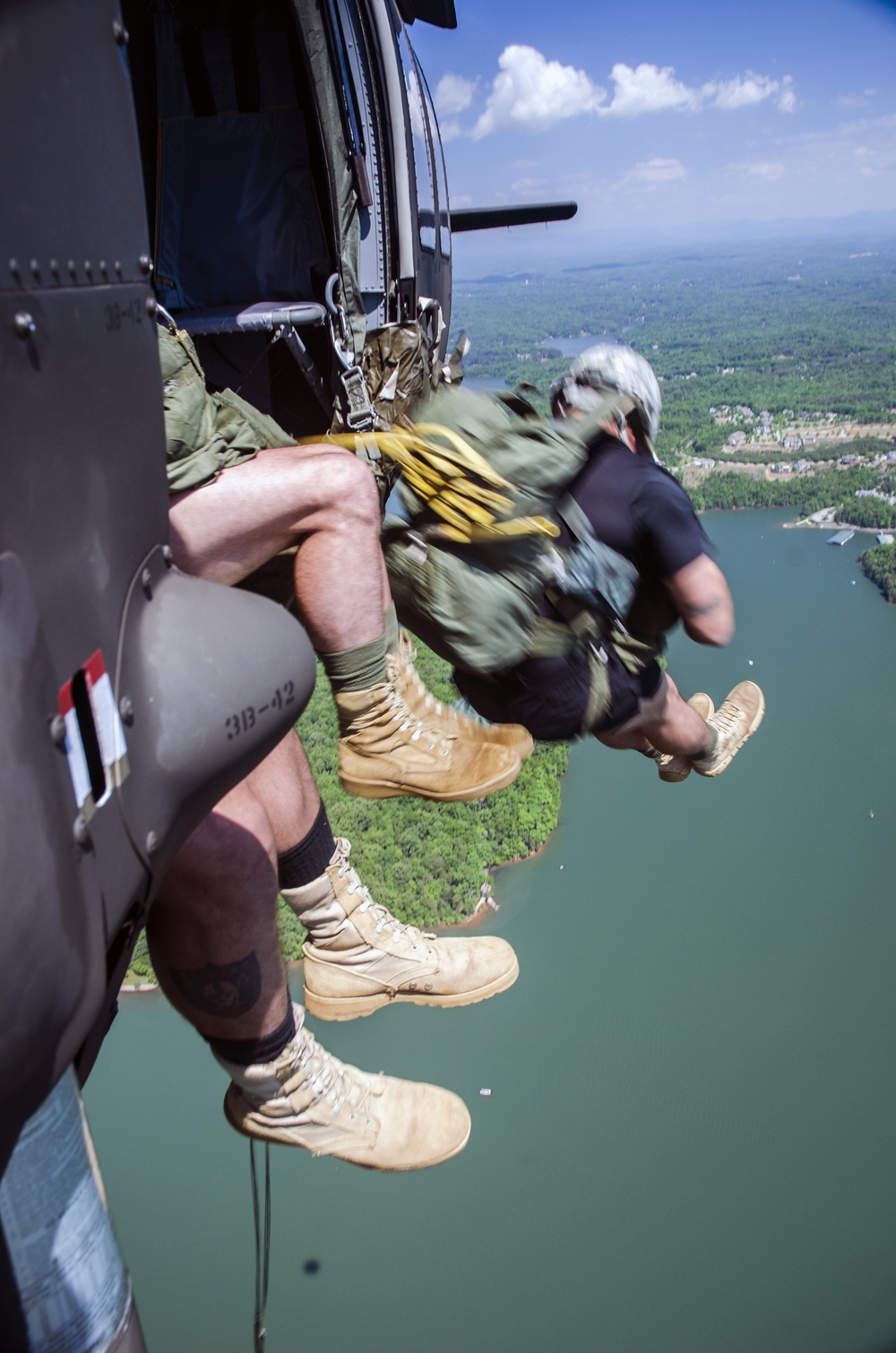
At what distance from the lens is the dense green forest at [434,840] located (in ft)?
67.2

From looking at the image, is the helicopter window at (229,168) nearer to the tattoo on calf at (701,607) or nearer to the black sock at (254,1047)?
the tattoo on calf at (701,607)

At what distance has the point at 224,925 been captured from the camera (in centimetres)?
227

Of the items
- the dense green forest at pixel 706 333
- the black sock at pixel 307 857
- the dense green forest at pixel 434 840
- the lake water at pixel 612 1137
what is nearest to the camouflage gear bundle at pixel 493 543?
the black sock at pixel 307 857

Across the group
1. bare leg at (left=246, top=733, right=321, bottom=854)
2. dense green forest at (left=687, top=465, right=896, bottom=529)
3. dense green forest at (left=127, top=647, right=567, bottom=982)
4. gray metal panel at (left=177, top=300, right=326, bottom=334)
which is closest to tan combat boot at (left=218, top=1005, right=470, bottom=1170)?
bare leg at (left=246, top=733, right=321, bottom=854)

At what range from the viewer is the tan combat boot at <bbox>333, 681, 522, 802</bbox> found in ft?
8.06

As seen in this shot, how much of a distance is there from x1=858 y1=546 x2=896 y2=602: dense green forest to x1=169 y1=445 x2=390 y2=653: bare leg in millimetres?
36807

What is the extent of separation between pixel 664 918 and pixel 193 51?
20.1m

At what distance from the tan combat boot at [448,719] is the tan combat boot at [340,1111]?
923mm

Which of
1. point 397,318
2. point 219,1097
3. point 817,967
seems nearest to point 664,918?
point 817,967

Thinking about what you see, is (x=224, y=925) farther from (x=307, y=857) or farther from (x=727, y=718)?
(x=727, y=718)

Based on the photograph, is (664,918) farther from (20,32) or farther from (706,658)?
(20,32)

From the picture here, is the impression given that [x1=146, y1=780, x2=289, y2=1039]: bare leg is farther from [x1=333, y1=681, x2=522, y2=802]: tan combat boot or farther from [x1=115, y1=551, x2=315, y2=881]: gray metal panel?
[x1=115, y1=551, x2=315, y2=881]: gray metal panel

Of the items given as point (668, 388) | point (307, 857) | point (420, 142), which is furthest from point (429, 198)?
point (668, 388)

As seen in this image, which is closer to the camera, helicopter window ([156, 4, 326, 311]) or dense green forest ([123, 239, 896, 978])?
helicopter window ([156, 4, 326, 311])
